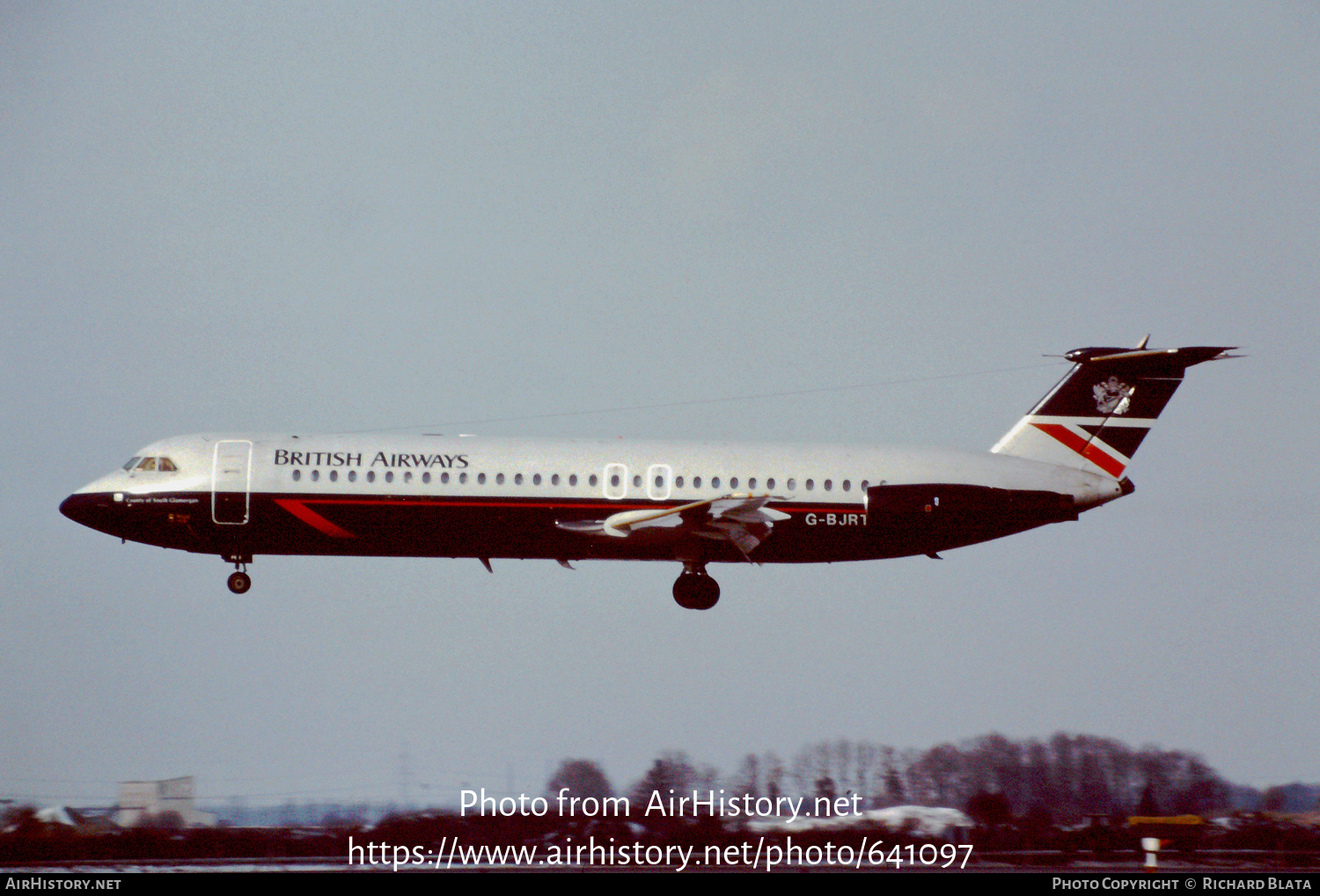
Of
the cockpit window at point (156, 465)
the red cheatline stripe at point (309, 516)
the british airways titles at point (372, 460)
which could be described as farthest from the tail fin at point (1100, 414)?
the cockpit window at point (156, 465)

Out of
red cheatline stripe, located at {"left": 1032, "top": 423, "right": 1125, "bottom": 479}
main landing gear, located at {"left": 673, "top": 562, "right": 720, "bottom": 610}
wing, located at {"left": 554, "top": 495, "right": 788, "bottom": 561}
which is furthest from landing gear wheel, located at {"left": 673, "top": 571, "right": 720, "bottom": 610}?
red cheatline stripe, located at {"left": 1032, "top": 423, "right": 1125, "bottom": 479}

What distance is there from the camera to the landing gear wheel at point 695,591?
43.2 metres

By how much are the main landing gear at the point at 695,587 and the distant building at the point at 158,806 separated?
1343 centimetres

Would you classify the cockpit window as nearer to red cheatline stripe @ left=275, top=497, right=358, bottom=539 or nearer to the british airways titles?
the british airways titles

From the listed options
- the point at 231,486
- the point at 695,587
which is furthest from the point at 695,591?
the point at 231,486

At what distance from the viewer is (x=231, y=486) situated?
4144 centimetres

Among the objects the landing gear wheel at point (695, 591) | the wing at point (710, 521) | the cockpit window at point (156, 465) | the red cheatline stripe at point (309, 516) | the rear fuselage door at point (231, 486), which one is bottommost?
the landing gear wheel at point (695, 591)

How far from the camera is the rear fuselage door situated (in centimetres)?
4141

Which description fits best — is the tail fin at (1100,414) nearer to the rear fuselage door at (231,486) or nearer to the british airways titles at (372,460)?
the british airways titles at (372,460)

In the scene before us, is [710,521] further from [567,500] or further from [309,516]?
[309,516]

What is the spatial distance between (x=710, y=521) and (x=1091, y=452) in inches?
431
